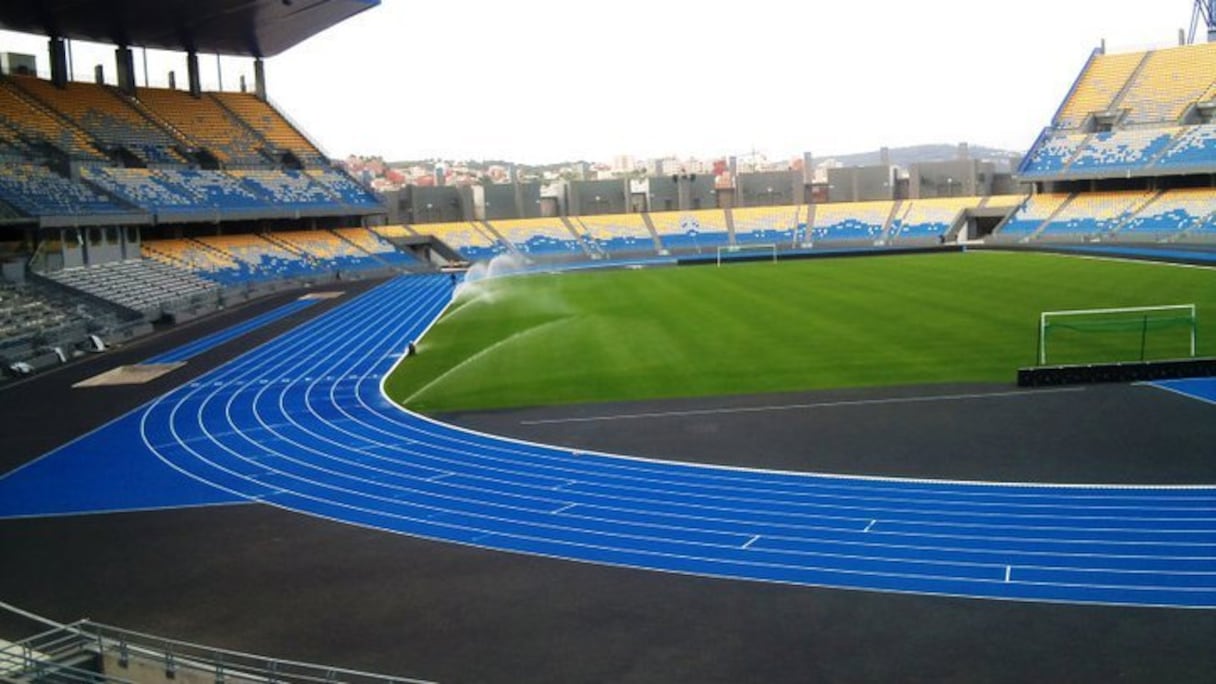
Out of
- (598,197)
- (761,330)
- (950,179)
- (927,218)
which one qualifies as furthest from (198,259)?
(950,179)

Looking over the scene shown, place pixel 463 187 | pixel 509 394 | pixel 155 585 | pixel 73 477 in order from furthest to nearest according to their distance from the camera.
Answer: pixel 463 187 < pixel 509 394 < pixel 73 477 < pixel 155 585

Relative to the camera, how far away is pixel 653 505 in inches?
531

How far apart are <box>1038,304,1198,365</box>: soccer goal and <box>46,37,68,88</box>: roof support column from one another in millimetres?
48066

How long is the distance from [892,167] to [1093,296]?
48.0 metres

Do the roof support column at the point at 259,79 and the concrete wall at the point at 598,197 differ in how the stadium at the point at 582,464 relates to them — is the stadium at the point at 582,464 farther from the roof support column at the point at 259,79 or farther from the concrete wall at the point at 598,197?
the concrete wall at the point at 598,197

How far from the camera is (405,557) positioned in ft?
39.9

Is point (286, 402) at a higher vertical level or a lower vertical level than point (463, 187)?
lower

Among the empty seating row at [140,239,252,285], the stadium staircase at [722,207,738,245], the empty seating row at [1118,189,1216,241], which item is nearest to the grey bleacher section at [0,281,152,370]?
the empty seating row at [140,239,252,285]

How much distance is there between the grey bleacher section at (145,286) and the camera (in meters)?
36.9

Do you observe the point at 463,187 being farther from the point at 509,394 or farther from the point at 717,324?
the point at 509,394

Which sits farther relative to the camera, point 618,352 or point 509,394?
point 618,352

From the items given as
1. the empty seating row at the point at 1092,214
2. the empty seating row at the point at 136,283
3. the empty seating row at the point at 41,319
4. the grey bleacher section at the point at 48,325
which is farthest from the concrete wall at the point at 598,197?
the empty seating row at the point at 41,319

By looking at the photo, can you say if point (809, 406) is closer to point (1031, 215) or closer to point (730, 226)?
point (1031, 215)

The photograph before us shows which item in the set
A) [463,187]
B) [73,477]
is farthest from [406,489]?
[463,187]
